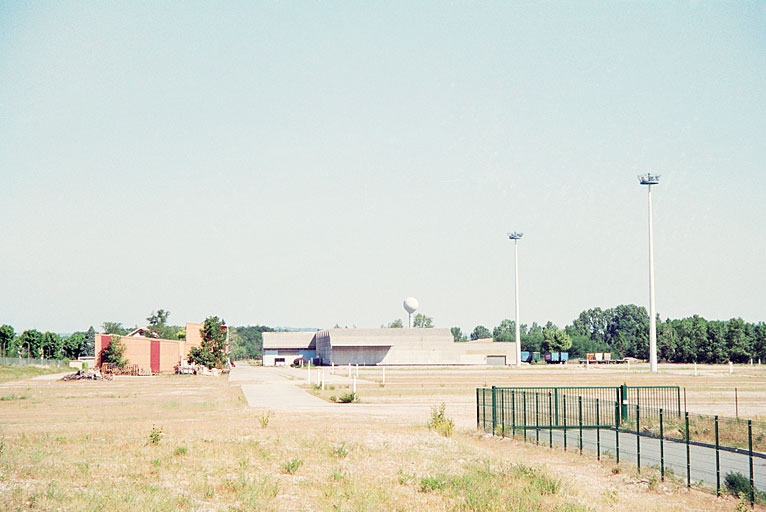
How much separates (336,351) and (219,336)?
117 feet

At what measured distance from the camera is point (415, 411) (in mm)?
42281

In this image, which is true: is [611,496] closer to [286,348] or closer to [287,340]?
[286,348]

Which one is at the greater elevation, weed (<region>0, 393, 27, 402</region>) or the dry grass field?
the dry grass field

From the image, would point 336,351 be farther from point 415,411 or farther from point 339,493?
point 339,493

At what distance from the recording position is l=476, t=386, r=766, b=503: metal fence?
20.6 m

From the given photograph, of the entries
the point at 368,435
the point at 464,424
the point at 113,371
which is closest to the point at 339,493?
the point at 368,435

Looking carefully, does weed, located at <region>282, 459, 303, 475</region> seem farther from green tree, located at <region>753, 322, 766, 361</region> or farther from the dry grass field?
green tree, located at <region>753, 322, 766, 361</region>

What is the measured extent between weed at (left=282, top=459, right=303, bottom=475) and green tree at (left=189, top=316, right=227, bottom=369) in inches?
3576

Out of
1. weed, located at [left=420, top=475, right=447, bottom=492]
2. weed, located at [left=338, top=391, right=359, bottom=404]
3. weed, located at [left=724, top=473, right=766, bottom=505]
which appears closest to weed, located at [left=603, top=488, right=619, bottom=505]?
weed, located at [left=724, top=473, right=766, bottom=505]

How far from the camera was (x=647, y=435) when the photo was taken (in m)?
28.2

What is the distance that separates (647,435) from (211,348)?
92.6 metres

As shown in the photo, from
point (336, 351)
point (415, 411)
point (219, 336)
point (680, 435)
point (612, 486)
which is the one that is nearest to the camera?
point (612, 486)

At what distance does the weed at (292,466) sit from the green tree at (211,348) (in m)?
90.8

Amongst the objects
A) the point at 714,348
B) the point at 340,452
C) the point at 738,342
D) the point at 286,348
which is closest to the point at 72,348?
the point at 286,348
